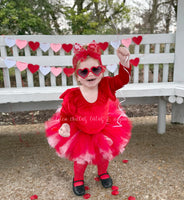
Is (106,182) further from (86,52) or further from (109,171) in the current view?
(86,52)

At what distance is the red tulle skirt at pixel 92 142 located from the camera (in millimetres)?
1446

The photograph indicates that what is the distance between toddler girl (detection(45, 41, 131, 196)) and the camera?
1347 millimetres

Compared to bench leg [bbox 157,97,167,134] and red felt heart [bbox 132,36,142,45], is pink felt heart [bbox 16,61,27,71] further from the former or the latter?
bench leg [bbox 157,97,167,134]

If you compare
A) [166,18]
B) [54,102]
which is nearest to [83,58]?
[54,102]

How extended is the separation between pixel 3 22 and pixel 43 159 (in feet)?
9.49

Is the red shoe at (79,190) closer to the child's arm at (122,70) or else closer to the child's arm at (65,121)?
the child's arm at (65,121)

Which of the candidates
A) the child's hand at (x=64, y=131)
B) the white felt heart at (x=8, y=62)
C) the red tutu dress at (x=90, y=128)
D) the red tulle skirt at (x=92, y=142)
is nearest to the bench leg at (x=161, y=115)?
the red tulle skirt at (x=92, y=142)

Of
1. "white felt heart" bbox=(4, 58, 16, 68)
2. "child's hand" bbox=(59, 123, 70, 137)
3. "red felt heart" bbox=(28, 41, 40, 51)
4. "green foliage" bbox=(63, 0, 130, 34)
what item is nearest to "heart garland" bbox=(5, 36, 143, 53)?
"red felt heart" bbox=(28, 41, 40, 51)

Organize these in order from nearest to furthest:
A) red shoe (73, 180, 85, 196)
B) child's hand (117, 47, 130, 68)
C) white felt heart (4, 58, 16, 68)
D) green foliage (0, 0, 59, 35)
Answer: child's hand (117, 47, 130, 68), red shoe (73, 180, 85, 196), white felt heart (4, 58, 16, 68), green foliage (0, 0, 59, 35)

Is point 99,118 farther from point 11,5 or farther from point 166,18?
point 166,18

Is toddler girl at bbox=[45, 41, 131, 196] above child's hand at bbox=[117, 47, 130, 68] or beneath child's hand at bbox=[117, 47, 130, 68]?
beneath

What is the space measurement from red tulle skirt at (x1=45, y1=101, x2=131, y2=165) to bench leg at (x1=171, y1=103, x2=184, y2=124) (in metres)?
1.63

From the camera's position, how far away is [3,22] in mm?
3863

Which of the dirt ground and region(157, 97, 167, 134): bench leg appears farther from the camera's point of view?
region(157, 97, 167, 134): bench leg
